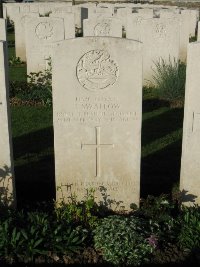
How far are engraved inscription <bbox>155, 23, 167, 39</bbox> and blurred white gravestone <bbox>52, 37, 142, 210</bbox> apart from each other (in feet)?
20.3

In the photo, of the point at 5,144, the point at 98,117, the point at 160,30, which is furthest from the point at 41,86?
the point at 98,117

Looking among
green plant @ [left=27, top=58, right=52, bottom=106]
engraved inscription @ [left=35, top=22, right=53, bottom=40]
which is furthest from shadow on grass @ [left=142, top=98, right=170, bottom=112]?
engraved inscription @ [left=35, top=22, right=53, bottom=40]

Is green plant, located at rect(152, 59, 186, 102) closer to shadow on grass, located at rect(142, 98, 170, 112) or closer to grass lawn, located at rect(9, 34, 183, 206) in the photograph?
shadow on grass, located at rect(142, 98, 170, 112)

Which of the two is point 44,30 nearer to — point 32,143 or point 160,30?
point 160,30

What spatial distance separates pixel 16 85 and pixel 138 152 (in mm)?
6280

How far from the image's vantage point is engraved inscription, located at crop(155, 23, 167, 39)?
10.9m

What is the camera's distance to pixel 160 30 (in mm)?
10891

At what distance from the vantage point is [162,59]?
1095 centimetres

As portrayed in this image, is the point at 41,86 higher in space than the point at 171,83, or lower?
lower

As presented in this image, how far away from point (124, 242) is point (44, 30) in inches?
286

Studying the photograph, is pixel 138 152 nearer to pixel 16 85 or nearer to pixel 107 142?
pixel 107 142

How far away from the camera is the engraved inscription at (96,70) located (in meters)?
5.03

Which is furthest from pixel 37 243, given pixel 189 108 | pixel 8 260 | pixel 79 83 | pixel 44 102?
pixel 44 102

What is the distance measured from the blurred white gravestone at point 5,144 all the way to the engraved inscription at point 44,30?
18.9 feet
